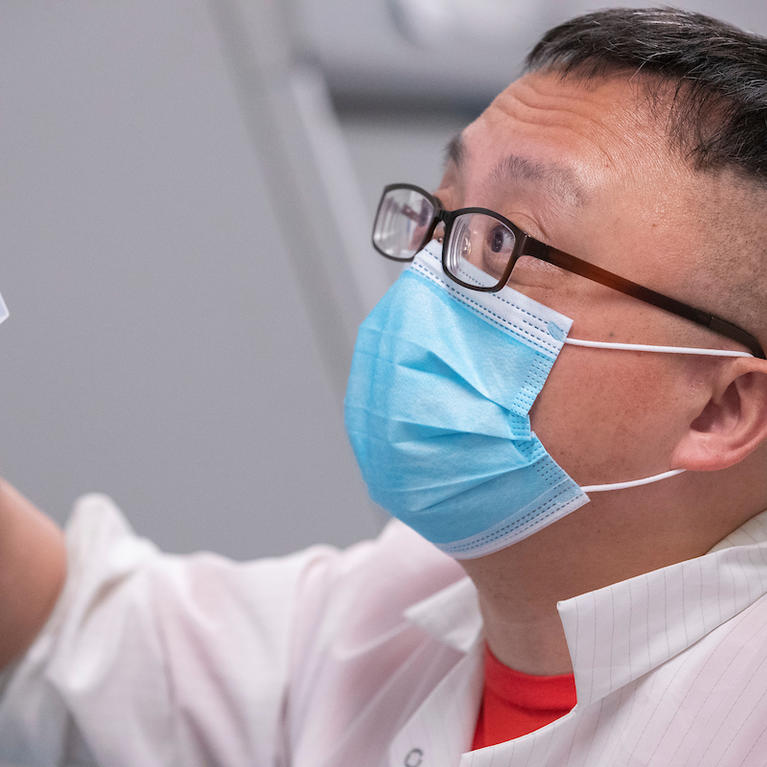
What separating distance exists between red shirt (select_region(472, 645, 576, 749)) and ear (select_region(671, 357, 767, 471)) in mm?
284

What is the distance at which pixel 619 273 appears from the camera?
0.99 metres

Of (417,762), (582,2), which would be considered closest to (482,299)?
(417,762)

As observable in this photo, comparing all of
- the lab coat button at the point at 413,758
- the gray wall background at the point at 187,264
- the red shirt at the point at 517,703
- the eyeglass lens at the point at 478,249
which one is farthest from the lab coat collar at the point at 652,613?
the gray wall background at the point at 187,264

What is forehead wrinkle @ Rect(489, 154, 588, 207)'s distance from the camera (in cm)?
99

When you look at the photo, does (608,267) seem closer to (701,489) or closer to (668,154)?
(668,154)

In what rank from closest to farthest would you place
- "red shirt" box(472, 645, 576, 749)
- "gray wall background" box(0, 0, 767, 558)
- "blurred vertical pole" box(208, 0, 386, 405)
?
1. "red shirt" box(472, 645, 576, 749)
2. "gray wall background" box(0, 0, 767, 558)
3. "blurred vertical pole" box(208, 0, 386, 405)

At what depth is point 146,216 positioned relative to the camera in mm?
1533

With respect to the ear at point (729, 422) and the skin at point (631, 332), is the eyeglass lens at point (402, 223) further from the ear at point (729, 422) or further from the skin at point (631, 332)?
the ear at point (729, 422)

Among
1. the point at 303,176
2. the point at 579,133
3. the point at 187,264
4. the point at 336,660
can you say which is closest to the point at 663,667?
the point at 336,660

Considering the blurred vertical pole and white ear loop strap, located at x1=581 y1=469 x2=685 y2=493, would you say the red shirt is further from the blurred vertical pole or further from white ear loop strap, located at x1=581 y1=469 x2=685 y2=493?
the blurred vertical pole

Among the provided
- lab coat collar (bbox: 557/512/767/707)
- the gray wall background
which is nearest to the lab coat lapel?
lab coat collar (bbox: 557/512/767/707)

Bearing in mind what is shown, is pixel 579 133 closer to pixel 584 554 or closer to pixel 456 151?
pixel 456 151

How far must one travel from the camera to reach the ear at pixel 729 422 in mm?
998

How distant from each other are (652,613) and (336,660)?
0.43 meters
